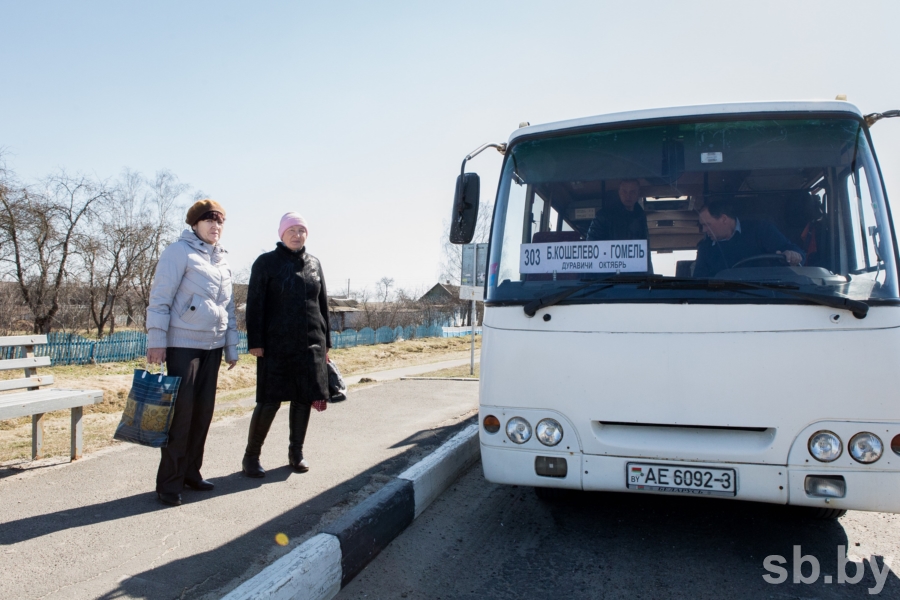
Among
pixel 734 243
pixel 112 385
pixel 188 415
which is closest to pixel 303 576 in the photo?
pixel 188 415

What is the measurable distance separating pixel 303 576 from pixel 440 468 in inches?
77.9

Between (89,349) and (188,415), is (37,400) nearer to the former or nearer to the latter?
(188,415)

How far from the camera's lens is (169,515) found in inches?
144

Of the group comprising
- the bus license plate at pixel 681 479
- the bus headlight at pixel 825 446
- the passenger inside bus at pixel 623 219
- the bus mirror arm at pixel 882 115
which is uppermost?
the bus mirror arm at pixel 882 115

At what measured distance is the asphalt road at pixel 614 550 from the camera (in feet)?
10.0

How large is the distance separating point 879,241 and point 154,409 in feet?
14.3

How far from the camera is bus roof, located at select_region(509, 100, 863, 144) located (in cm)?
352

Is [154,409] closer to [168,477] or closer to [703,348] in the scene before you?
[168,477]

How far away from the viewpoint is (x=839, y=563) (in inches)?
132

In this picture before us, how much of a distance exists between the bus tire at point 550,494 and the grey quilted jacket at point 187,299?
2448mm

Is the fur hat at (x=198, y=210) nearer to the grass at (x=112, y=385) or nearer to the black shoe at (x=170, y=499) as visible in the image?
the black shoe at (x=170, y=499)

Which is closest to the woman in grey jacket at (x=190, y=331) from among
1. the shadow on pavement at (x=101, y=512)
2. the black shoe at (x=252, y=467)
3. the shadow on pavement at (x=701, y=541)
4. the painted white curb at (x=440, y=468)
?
the shadow on pavement at (x=101, y=512)

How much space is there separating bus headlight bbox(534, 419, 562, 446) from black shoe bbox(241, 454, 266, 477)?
2.26 meters

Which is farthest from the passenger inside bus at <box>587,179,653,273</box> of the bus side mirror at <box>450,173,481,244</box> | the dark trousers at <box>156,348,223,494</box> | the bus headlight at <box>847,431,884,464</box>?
the dark trousers at <box>156,348,223,494</box>
